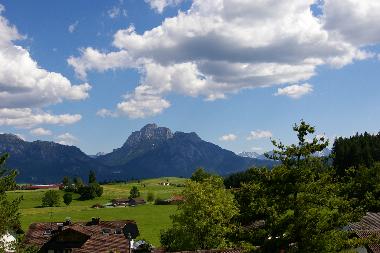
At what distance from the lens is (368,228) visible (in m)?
55.8

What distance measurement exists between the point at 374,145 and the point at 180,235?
373ft

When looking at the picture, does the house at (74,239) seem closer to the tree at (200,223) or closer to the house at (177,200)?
the house at (177,200)

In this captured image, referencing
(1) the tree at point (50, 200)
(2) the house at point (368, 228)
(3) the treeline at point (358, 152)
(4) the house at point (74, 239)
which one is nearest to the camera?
→ (2) the house at point (368, 228)

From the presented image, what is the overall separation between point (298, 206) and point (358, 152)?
437ft

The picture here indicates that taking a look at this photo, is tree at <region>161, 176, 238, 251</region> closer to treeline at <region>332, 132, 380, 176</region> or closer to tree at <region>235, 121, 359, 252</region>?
tree at <region>235, 121, 359, 252</region>

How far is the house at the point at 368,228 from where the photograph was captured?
4575 cm

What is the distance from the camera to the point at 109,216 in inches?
6053

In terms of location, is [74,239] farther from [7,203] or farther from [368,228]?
[7,203]

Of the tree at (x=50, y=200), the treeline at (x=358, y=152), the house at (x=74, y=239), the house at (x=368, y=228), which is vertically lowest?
the house at (x=74, y=239)

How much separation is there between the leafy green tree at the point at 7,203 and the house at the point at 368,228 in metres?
29.5

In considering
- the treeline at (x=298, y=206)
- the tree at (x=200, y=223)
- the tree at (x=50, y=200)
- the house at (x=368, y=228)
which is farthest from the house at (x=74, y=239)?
the tree at (x=50, y=200)

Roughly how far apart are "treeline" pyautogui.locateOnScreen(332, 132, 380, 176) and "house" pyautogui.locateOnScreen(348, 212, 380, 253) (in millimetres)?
81810

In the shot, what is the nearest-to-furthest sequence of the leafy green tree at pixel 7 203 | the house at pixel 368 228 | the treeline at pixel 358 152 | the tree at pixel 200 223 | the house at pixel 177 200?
the leafy green tree at pixel 7 203 < the house at pixel 368 228 < the tree at pixel 200 223 < the house at pixel 177 200 < the treeline at pixel 358 152

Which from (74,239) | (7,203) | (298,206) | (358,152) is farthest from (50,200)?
(298,206)
